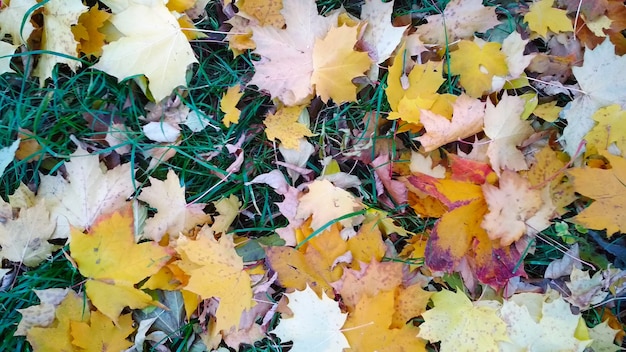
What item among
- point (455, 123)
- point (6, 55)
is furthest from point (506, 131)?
point (6, 55)

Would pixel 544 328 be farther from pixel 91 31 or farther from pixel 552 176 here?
pixel 91 31

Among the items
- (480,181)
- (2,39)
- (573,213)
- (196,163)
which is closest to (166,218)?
(196,163)

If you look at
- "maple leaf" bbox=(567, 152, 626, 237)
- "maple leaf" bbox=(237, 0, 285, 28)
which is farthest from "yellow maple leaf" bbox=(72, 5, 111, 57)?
"maple leaf" bbox=(567, 152, 626, 237)

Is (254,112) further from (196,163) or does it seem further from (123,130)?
(123,130)

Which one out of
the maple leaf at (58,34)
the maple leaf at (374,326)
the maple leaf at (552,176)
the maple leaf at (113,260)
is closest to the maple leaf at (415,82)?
the maple leaf at (552,176)

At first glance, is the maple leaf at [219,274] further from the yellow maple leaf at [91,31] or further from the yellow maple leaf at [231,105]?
the yellow maple leaf at [91,31]

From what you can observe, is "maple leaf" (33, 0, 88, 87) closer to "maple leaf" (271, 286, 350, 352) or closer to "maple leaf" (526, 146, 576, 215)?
"maple leaf" (271, 286, 350, 352)
